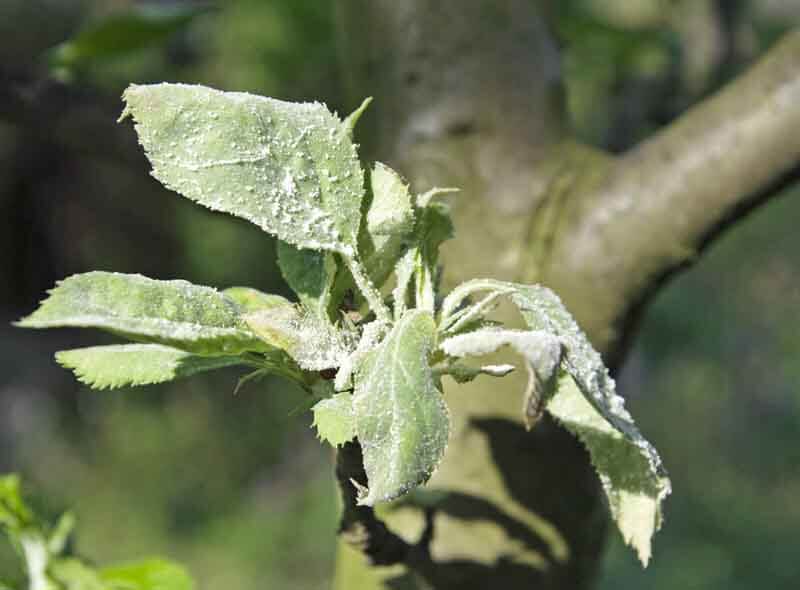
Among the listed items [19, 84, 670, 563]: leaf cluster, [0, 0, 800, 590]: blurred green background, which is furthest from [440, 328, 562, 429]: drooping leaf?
[0, 0, 800, 590]: blurred green background

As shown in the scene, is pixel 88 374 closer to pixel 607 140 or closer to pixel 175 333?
pixel 175 333

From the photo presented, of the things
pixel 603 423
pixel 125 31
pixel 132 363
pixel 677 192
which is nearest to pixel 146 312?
pixel 132 363

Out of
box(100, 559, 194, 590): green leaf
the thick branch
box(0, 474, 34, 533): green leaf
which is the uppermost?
the thick branch

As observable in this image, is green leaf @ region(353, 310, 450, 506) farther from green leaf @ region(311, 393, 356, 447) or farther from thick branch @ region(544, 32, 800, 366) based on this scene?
thick branch @ region(544, 32, 800, 366)

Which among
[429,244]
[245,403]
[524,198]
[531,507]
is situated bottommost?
[245,403]

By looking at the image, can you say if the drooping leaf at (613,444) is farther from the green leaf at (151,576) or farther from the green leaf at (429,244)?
the green leaf at (151,576)

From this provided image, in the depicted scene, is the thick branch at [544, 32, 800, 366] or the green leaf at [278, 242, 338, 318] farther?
the thick branch at [544, 32, 800, 366]

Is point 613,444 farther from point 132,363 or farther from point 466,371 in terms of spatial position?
point 132,363
